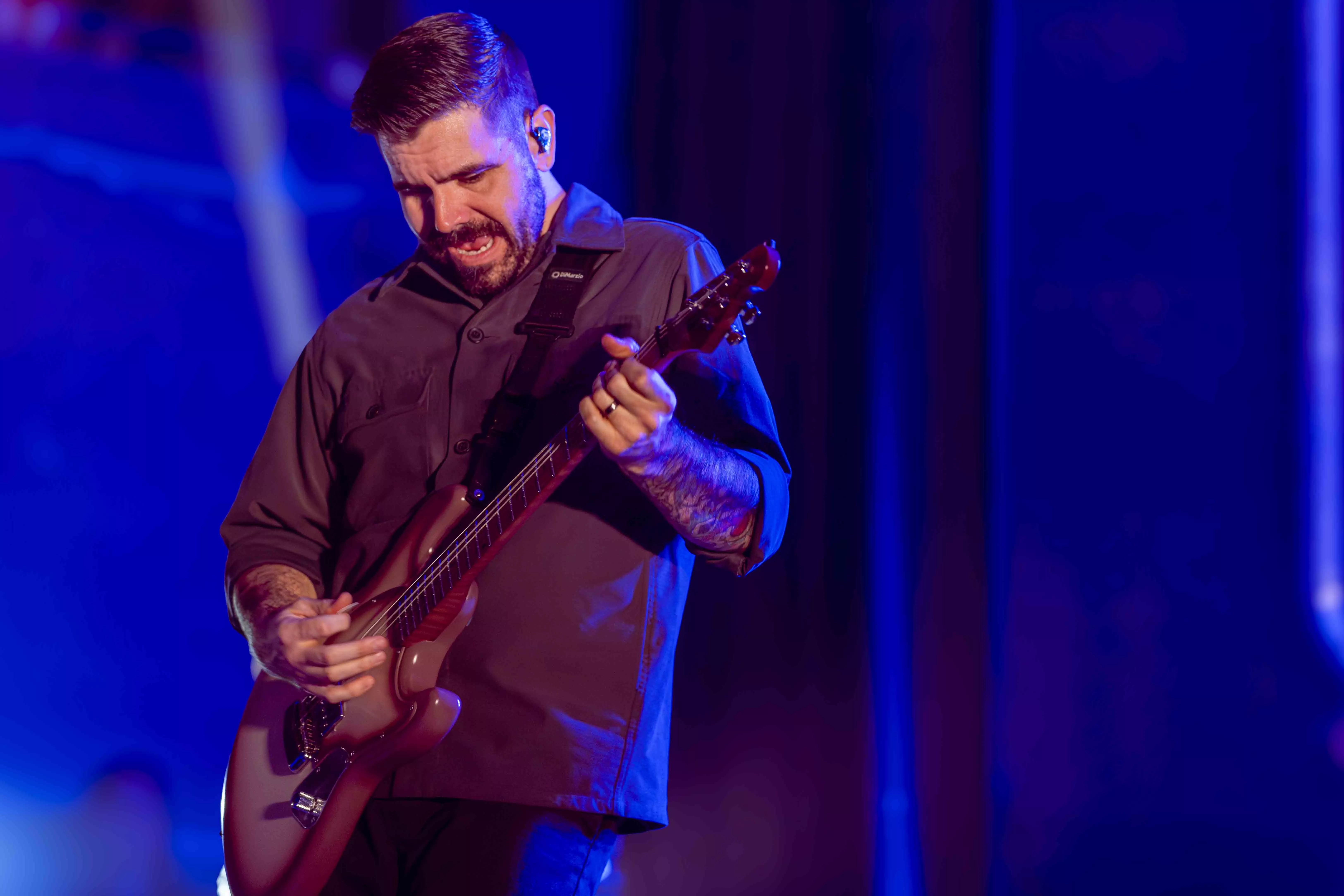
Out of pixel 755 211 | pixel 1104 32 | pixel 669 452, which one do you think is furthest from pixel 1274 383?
pixel 669 452

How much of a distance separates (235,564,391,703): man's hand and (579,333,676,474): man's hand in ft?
1.77

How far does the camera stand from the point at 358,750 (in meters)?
1.68

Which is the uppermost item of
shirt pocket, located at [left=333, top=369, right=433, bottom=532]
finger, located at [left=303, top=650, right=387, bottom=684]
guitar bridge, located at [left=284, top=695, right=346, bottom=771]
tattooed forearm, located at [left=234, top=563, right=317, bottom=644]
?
shirt pocket, located at [left=333, top=369, right=433, bottom=532]

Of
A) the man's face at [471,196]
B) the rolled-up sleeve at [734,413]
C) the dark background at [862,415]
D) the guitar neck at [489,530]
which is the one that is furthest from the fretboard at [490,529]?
the dark background at [862,415]

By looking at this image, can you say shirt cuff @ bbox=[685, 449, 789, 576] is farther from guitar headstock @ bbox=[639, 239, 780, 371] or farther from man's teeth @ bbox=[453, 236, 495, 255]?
man's teeth @ bbox=[453, 236, 495, 255]

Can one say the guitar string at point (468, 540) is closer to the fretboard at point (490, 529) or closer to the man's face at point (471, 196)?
the fretboard at point (490, 529)

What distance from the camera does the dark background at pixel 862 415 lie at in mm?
2357

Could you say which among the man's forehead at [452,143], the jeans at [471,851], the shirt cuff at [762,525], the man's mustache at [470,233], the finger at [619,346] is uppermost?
the man's forehead at [452,143]

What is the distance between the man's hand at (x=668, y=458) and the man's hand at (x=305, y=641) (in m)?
0.52

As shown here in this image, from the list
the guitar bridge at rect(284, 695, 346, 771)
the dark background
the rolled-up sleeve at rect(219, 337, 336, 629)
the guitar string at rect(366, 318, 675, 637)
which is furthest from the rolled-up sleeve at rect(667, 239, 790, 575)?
the dark background

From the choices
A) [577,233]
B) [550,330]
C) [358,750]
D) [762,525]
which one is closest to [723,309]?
[762,525]

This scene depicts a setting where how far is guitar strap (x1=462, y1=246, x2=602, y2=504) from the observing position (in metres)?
1.76

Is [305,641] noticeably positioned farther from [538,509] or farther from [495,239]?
[495,239]

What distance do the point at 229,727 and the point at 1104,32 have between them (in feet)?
10.7
